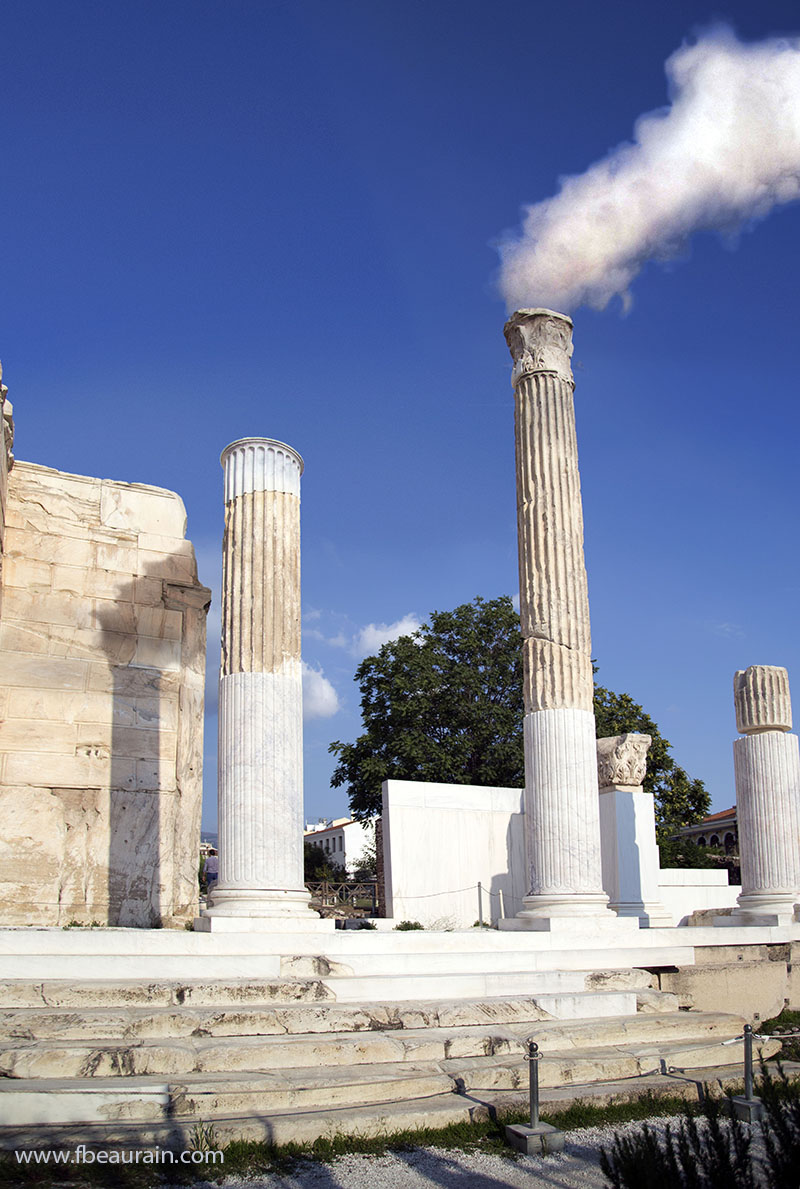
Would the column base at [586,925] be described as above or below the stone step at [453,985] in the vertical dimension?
above

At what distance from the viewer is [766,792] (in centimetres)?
1580

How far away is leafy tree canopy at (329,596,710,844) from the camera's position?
31.0 metres

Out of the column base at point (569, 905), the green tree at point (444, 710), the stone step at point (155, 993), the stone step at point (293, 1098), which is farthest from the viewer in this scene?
the green tree at point (444, 710)

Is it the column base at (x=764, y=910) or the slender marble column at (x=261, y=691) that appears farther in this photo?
the column base at (x=764, y=910)

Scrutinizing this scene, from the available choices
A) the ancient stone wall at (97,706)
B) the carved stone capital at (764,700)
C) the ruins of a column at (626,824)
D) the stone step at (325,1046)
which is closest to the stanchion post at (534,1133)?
the stone step at (325,1046)

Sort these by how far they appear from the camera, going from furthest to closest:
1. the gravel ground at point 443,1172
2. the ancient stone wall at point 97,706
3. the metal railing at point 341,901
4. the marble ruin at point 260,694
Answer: the metal railing at point 341,901
the ancient stone wall at point 97,706
the marble ruin at point 260,694
the gravel ground at point 443,1172

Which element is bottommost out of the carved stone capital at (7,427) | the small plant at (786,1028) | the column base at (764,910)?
the small plant at (786,1028)

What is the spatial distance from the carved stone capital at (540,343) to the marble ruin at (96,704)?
17.9 feet

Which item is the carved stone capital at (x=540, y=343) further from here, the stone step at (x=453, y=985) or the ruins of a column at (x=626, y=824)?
the ruins of a column at (x=626, y=824)

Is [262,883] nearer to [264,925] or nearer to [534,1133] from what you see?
[264,925]

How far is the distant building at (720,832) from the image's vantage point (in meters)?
58.0

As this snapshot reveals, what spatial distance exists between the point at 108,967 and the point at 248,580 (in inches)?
165

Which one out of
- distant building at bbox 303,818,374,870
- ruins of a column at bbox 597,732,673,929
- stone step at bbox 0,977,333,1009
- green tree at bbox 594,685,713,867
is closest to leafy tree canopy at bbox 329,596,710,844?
green tree at bbox 594,685,713,867

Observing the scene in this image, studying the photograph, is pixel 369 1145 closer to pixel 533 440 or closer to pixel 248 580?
pixel 248 580
